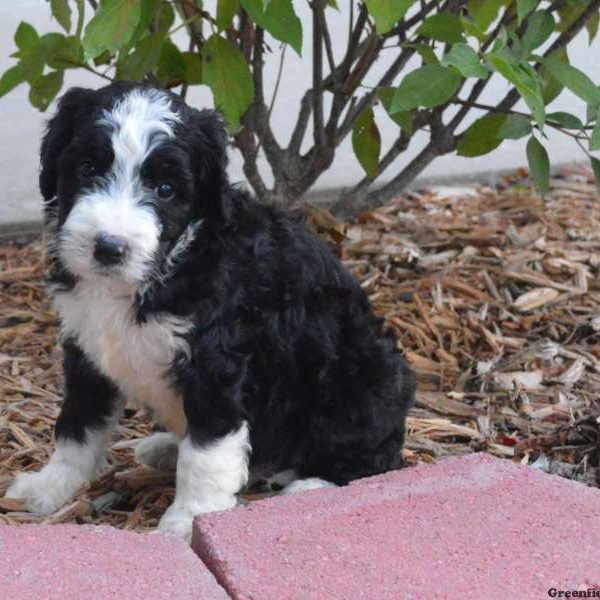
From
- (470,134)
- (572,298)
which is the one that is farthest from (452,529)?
(572,298)

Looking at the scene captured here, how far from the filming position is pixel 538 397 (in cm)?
483

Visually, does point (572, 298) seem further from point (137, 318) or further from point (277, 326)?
point (137, 318)

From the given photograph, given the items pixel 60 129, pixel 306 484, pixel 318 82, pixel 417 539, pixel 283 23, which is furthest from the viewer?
pixel 318 82

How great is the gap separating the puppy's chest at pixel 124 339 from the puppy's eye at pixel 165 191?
0.33 meters

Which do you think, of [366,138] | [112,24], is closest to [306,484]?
[366,138]

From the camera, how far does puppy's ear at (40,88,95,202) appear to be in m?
3.58

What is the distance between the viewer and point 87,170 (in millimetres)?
3473

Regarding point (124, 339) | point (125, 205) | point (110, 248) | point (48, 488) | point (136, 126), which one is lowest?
point (48, 488)

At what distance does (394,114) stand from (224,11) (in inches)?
25.9

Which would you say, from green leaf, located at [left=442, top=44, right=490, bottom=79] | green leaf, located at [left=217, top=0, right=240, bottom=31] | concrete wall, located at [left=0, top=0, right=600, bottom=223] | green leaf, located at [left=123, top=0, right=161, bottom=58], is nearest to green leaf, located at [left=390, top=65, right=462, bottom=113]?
green leaf, located at [left=442, top=44, right=490, bottom=79]

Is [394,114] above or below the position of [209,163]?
above

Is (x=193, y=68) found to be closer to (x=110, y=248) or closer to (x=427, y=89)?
(x=427, y=89)

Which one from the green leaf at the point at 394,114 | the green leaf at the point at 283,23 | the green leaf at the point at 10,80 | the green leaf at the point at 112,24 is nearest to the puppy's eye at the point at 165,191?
the green leaf at the point at 112,24

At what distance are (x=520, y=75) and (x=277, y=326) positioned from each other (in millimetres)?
1060
